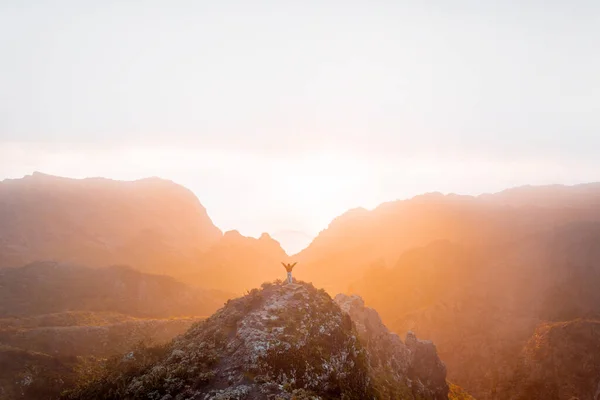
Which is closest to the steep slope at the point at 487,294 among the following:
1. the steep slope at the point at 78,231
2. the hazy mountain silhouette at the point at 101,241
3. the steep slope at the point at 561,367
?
the steep slope at the point at 561,367

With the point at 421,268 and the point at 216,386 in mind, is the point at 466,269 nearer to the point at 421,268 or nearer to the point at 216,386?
the point at 421,268

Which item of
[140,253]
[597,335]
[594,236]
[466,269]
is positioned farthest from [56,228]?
[594,236]

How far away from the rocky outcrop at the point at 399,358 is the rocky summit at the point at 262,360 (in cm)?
283

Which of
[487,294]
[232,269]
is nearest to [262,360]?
[487,294]

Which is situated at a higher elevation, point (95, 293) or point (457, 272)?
point (457, 272)

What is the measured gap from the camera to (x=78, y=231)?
16325cm

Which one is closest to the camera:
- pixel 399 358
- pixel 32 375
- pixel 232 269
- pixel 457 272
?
pixel 32 375

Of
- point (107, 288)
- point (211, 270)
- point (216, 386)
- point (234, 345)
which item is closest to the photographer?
point (216, 386)

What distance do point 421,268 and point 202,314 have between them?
8203 cm

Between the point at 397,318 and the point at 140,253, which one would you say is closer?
the point at 397,318

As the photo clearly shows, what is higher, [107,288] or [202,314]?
[107,288]

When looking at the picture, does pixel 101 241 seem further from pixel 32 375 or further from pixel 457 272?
pixel 457 272

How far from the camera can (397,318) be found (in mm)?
121562

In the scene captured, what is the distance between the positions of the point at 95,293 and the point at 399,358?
9441 centimetres
